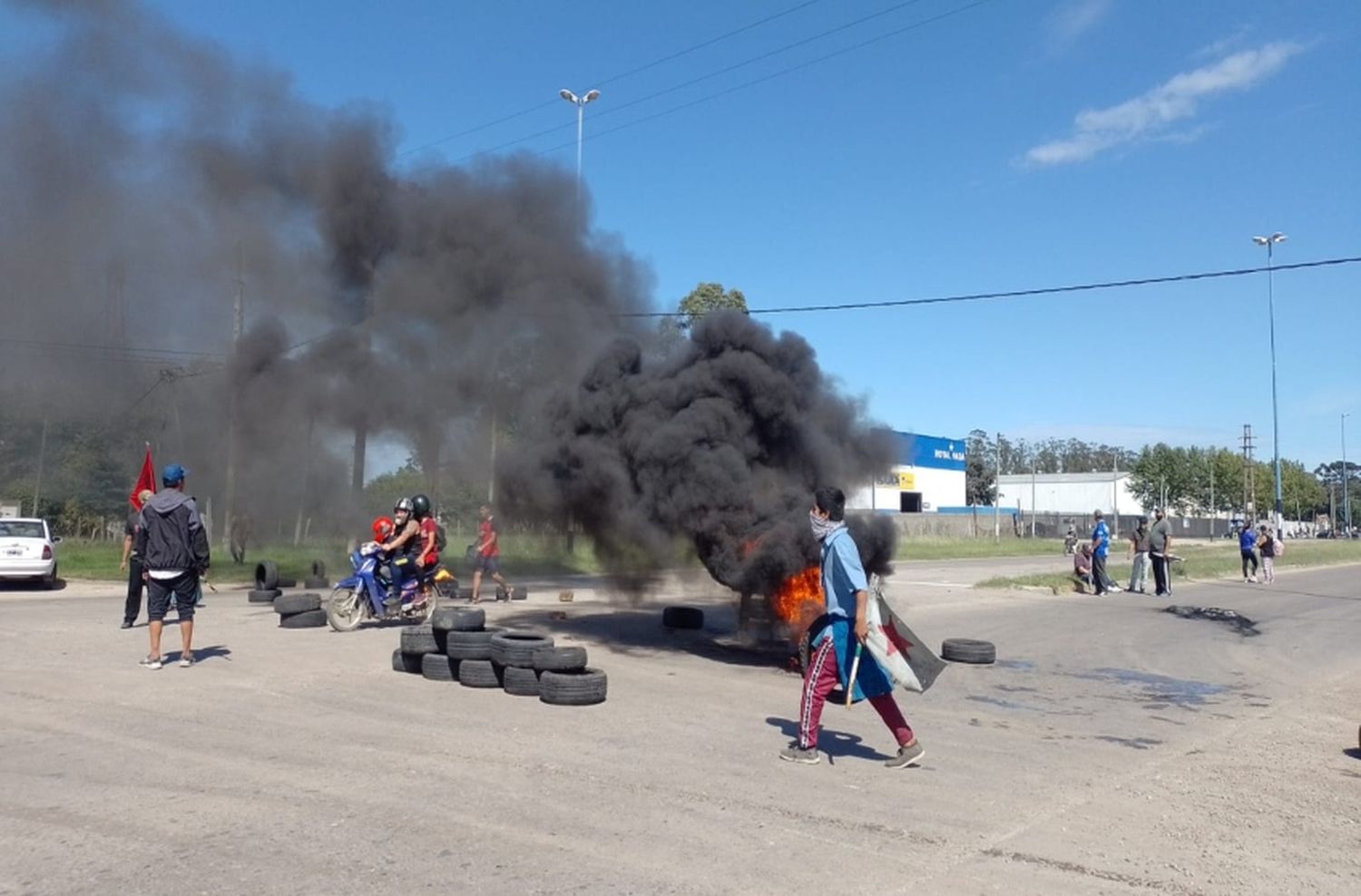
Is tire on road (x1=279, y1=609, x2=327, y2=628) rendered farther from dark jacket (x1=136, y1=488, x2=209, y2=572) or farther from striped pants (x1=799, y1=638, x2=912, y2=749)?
striped pants (x1=799, y1=638, x2=912, y2=749)

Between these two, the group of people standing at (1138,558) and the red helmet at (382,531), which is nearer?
the red helmet at (382,531)

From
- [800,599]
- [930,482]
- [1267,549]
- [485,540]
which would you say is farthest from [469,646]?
[930,482]

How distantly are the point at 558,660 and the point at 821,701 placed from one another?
262 centimetres

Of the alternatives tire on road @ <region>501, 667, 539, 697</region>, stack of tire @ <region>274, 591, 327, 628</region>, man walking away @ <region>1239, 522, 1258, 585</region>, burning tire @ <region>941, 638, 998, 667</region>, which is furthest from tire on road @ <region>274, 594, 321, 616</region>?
man walking away @ <region>1239, 522, 1258, 585</region>

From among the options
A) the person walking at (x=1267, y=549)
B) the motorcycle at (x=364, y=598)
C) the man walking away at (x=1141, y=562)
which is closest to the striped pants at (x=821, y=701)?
the motorcycle at (x=364, y=598)

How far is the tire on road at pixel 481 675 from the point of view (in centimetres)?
908

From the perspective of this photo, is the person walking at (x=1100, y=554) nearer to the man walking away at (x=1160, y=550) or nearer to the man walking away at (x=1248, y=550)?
the man walking away at (x=1160, y=550)

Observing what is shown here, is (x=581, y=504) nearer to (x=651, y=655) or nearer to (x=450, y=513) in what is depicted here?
(x=651, y=655)

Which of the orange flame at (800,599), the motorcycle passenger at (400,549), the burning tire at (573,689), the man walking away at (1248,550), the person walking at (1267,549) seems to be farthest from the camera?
the man walking away at (1248,550)

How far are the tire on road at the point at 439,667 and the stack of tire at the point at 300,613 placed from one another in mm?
4126

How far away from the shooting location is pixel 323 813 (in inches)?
209

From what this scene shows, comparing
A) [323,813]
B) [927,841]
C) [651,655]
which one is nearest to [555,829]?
[323,813]

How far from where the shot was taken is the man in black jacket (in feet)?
30.7

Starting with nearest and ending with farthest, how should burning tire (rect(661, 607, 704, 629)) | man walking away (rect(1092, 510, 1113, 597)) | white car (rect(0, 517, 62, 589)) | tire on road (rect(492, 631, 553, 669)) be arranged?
tire on road (rect(492, 631, 553, 669)) → burning tire (rect(661, 607, 704, 629)) → white car (rect(0, 517, 62, 589)) → man walking away (rect(1092, 510, 1113, 597))
